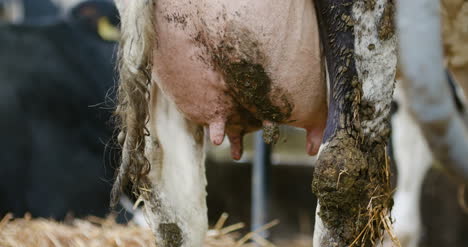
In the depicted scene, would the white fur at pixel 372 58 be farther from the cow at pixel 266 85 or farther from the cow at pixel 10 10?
the cow at pixel 10 10

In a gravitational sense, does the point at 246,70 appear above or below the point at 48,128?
above

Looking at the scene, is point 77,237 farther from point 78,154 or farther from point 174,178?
point 78,154

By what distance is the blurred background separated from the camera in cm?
314

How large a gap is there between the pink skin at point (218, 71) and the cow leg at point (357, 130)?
0.07 meters

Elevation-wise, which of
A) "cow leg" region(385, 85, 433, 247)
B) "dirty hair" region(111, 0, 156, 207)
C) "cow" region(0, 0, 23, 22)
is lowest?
"cow leg" region(385, 85, 433, 247)

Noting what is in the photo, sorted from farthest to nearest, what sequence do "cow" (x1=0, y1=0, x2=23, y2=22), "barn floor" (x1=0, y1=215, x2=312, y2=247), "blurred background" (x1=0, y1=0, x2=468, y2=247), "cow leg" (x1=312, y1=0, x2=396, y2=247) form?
1. "cow" (x1=0, y1=0, x2=23, y2=22)
2. "blurred background" (x1=0, y1=0, x2=468, y2=247)
3. "barn floor" (x1=0, y1=215, x2=312, y2=247)
4. "cow leg" (x1=312, y1=0, x2=396, y2=247)

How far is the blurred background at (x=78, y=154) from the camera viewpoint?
314 centimetres

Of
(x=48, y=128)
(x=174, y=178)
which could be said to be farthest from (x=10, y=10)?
(x=174, y=178)

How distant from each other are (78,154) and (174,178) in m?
2.17

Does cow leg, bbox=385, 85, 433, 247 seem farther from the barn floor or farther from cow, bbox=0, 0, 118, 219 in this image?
cow, bbox=0, 0, 118, 219

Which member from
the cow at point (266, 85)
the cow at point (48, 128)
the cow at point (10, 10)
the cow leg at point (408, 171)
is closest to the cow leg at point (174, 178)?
the cow at point (266, 85)

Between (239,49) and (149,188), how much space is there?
405mm

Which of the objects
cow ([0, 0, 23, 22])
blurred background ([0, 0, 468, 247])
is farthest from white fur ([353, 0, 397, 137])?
cow ([0, 0, 23, 22])

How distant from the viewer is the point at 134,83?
4.05 feet
